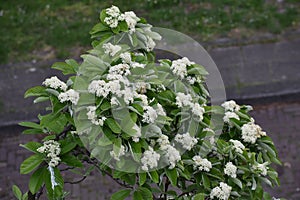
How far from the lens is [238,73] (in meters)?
6.90

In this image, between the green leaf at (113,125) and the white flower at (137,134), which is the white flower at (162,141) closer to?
the white flower at (137,134)

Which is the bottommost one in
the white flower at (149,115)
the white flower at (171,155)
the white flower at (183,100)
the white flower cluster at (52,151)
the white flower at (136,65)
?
the white flower cluster at (52,151)

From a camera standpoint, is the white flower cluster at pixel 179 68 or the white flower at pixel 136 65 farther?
the white flower cluster at pixel 179 68

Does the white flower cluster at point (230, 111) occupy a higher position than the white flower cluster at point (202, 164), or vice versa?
the white flower cluster at point (230, 111)

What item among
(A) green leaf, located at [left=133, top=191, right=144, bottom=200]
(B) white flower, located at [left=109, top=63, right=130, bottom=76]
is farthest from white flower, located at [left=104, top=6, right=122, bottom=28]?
(A) green leaf, located at [left=133, top=191, right=144, bottom=200]

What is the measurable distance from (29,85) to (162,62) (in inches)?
148

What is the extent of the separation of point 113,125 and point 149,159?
0.32 m

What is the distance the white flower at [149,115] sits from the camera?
9.25ft

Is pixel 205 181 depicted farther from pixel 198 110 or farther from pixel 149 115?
pixel 149 115

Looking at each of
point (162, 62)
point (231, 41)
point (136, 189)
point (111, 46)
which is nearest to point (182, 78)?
point (162, 62)

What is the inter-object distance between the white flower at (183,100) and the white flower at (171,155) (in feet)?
0.94

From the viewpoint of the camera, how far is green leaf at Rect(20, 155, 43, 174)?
3.03 m

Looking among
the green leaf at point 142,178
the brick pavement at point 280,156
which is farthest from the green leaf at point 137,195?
the brick pavement at point 280,156

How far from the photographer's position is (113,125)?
2754 millimetres
